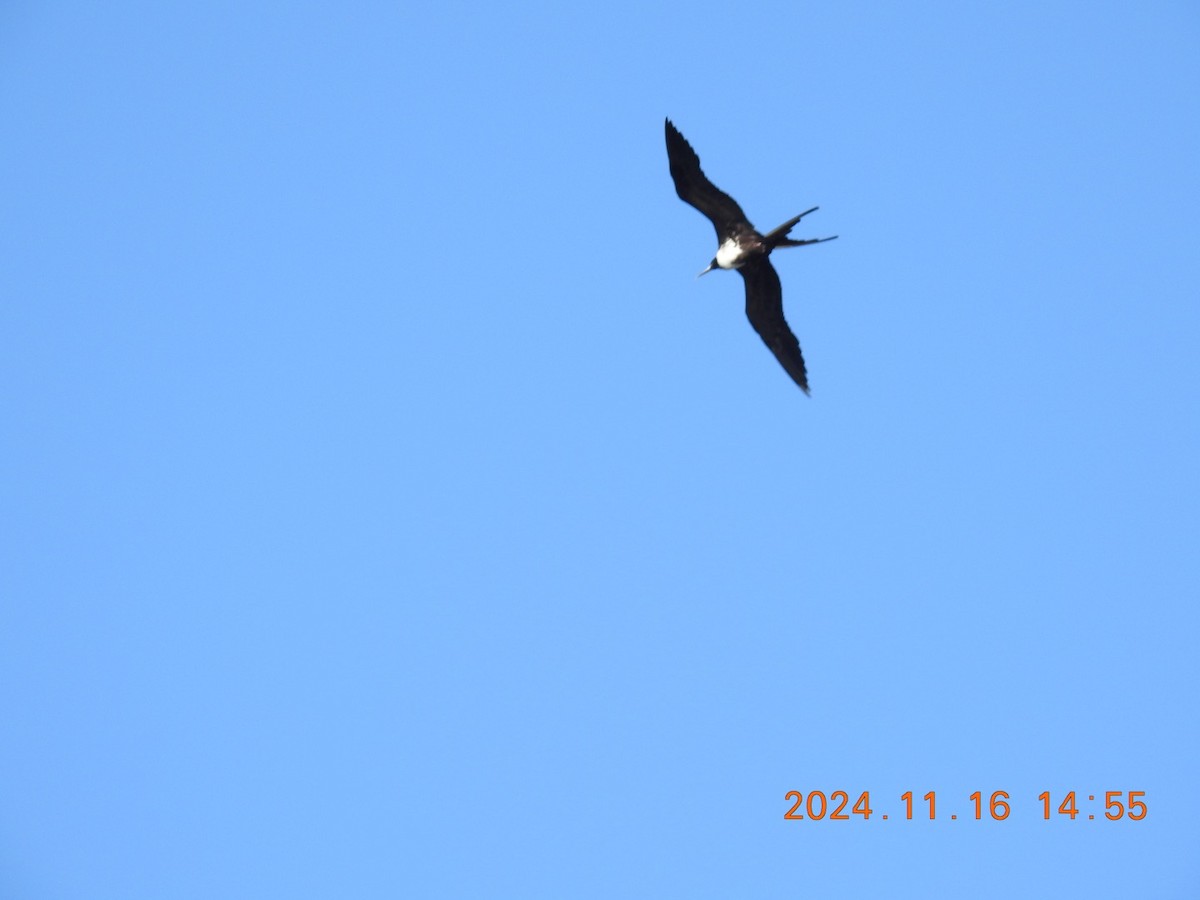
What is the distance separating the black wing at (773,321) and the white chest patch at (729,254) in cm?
19

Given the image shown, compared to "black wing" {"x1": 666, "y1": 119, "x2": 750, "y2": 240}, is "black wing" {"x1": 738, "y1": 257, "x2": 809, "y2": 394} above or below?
below

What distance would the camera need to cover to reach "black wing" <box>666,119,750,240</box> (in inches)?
643

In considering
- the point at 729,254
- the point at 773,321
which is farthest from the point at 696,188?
the point at 773,321

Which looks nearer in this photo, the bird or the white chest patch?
the bird

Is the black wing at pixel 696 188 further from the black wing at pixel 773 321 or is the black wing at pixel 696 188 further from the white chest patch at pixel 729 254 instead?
the black wing at pixel 773 321

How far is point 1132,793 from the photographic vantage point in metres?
19.0

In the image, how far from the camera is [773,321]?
685 inches

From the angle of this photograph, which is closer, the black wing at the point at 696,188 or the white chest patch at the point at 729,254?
the black wing at the point at 696,188

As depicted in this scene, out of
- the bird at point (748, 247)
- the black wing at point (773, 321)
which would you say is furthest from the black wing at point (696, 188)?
the black wing at point (773, 321)

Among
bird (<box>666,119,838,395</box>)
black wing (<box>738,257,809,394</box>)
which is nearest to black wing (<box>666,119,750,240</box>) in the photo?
bird (<box>666,119,838,395</box>)

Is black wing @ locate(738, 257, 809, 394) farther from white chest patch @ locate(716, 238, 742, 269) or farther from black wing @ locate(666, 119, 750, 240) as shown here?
black wing @ locate(666, 119, 750, 240)

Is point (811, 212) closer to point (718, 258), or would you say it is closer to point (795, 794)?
point (718, 258)

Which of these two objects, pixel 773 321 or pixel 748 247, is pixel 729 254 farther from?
pixel 773 321

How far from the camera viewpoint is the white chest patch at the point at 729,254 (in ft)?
55.1
